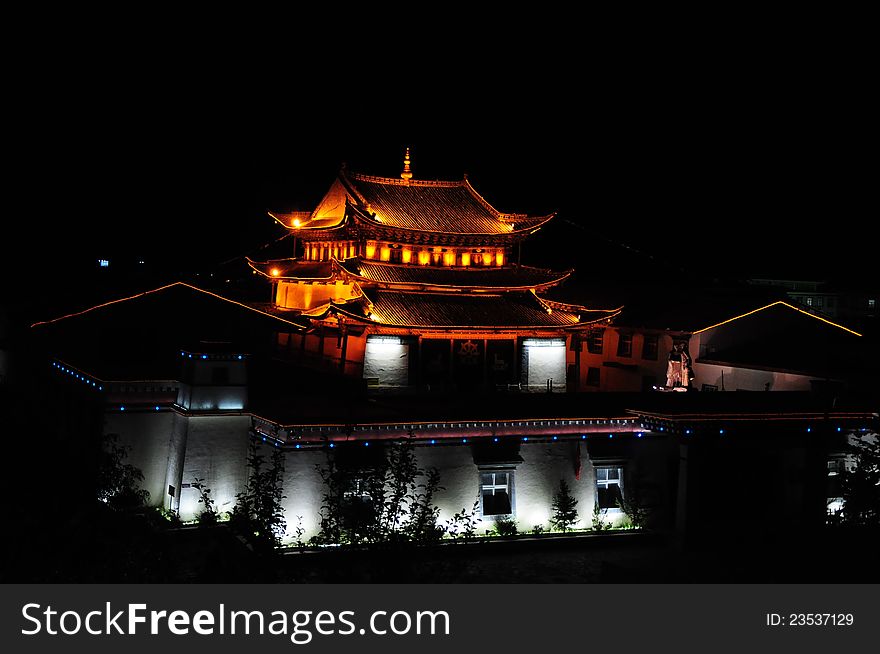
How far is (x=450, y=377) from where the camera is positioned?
117ft

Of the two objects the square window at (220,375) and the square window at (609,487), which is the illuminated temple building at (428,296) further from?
the square window at (609,487)

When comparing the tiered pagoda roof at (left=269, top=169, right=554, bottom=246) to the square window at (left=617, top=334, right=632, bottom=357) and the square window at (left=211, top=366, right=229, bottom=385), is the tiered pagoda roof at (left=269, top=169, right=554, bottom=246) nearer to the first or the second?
the square window at (left=617, top=334, right=632, bottom=357)

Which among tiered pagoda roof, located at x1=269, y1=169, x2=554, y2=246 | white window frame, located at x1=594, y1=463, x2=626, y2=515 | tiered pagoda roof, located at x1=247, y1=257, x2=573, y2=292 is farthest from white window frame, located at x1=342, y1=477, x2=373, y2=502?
tiered pagoda roof, located at x1=269, y1=169, x2=554, y2=246

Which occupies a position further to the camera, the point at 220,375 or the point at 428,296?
the point at 428,296

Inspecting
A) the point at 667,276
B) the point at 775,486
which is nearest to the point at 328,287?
the point at 775,486

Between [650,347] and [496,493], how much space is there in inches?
719

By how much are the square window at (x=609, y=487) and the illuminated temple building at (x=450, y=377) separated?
4cm

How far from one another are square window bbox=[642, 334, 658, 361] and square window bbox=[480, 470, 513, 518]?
17646 mm

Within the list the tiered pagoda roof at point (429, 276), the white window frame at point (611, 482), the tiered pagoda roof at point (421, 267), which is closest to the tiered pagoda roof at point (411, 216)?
the tiered pagoda roof at point (421, 267)

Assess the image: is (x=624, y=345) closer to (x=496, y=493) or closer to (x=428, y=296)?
(x=428, y=296)

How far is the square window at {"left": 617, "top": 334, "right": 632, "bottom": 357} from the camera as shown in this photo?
41.1m

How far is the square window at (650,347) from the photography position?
39.4m

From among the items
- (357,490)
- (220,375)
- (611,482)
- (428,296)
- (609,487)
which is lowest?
(357,490)

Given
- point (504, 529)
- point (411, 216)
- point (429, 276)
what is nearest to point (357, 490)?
point (504, 529)
